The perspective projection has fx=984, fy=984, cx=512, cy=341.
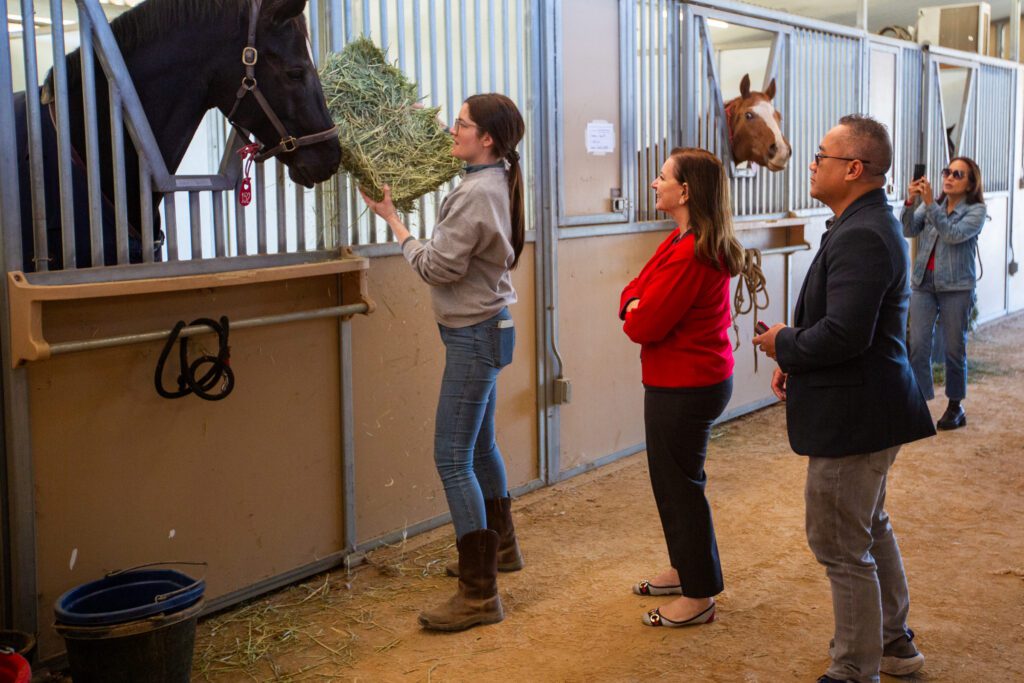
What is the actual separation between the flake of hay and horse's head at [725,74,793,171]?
264cm

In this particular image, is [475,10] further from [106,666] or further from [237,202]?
[106,666]

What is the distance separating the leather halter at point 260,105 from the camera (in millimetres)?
2516

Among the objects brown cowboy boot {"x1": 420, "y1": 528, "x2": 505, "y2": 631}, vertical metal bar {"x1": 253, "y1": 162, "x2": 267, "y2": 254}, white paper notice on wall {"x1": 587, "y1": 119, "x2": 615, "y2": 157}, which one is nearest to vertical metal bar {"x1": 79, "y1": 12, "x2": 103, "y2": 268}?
vertical metal bar {"x1": 253, "y1": 162, "x2": 267, "y2": 254}

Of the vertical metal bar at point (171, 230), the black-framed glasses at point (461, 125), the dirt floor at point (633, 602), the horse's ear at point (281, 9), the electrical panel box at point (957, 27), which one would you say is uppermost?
the electrical panel box at point (957, 27)

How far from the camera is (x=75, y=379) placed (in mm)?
2408

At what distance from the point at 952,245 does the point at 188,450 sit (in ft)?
13.0

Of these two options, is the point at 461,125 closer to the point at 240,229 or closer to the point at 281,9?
the point at 281,9

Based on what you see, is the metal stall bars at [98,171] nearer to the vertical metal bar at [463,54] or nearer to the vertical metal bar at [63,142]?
the vertical metal bar at [63,142]

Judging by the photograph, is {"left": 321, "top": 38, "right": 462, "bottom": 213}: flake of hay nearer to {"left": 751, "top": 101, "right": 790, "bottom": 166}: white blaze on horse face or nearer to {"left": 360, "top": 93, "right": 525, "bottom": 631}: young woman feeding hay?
{"left": 360, "top": 93, "right": 525, "bottom": 631}: young woman feeding hay

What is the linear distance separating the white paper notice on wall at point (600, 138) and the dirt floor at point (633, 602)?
55.5 inches

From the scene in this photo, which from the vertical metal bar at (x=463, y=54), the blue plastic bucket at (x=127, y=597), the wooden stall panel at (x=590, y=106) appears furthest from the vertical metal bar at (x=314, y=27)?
the blue plastic bucket at (x=127, y=597)

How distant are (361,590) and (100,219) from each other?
1.35 meters

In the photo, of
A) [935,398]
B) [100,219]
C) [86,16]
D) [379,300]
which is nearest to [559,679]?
[379,300]

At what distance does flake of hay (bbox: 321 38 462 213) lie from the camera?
270 centimetres
